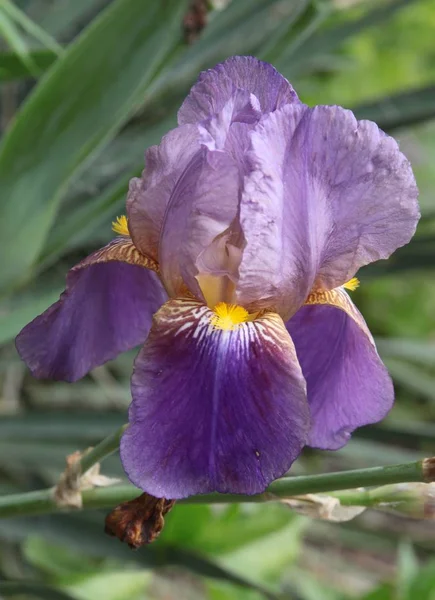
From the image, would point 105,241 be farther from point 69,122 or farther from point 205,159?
point 205,159

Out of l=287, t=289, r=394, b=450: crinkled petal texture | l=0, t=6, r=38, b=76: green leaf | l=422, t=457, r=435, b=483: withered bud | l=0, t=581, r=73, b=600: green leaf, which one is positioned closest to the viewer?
l=422, t=457, r=435, b=483: withered bud

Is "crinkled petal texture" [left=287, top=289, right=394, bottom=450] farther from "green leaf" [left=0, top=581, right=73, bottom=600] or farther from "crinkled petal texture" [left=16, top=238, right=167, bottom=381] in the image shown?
"green leaf" [left=0, top=581, right=73, bottom=600]

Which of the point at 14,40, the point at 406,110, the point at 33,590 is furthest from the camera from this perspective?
the point at 406,110

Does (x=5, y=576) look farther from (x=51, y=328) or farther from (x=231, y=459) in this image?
(x=231, y=459)

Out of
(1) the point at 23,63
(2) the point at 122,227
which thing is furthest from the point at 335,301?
(1) the point at 23,63

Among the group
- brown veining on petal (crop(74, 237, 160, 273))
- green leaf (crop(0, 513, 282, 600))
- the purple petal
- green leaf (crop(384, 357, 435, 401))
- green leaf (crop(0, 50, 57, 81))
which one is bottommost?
green leaf (crop(0, 513, 282, 600))

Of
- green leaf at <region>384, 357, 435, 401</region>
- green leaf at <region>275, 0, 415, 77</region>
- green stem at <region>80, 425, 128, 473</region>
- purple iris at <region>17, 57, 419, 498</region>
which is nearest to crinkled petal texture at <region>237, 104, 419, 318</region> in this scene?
purple iris at <region>17, 57, 419, 498</region>

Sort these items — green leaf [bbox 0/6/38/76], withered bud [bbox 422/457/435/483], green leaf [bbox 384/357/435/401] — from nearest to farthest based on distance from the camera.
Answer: withered bud [bbox 422/457/435/483] → green leaf [bbox 0/6/38/76] → green leaf [bbox 384/357/435/401]
